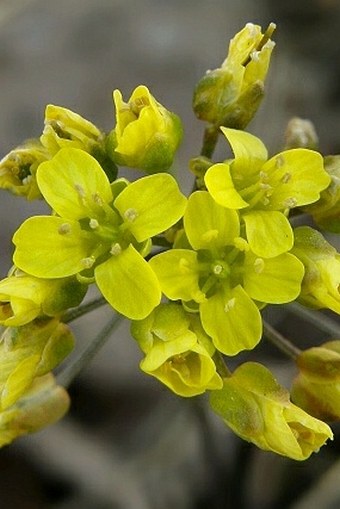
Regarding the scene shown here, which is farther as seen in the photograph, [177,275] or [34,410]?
[34,410]

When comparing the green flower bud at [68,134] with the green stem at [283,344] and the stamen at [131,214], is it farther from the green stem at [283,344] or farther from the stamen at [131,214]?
the green stem at [283,344]

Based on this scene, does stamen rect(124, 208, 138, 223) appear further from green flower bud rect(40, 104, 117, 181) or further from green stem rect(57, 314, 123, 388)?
green stem rect(57, 314, 123, 388)

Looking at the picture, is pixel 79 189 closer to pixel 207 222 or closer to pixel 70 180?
pixel 70 180

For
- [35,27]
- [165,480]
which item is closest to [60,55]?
[35,27]

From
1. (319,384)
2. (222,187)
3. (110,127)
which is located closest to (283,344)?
(319,384)

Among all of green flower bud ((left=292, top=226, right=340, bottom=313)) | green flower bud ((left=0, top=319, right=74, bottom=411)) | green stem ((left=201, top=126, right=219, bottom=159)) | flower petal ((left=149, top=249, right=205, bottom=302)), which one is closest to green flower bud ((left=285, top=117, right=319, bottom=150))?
green stem ((left=201, top=126, right=219, bottom=159))

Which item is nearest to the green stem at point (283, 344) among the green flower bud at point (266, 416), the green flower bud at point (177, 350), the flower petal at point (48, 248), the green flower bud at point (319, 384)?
the green flower bud at point (319, 384)

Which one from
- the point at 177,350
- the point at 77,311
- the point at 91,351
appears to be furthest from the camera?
the point at 91,351
